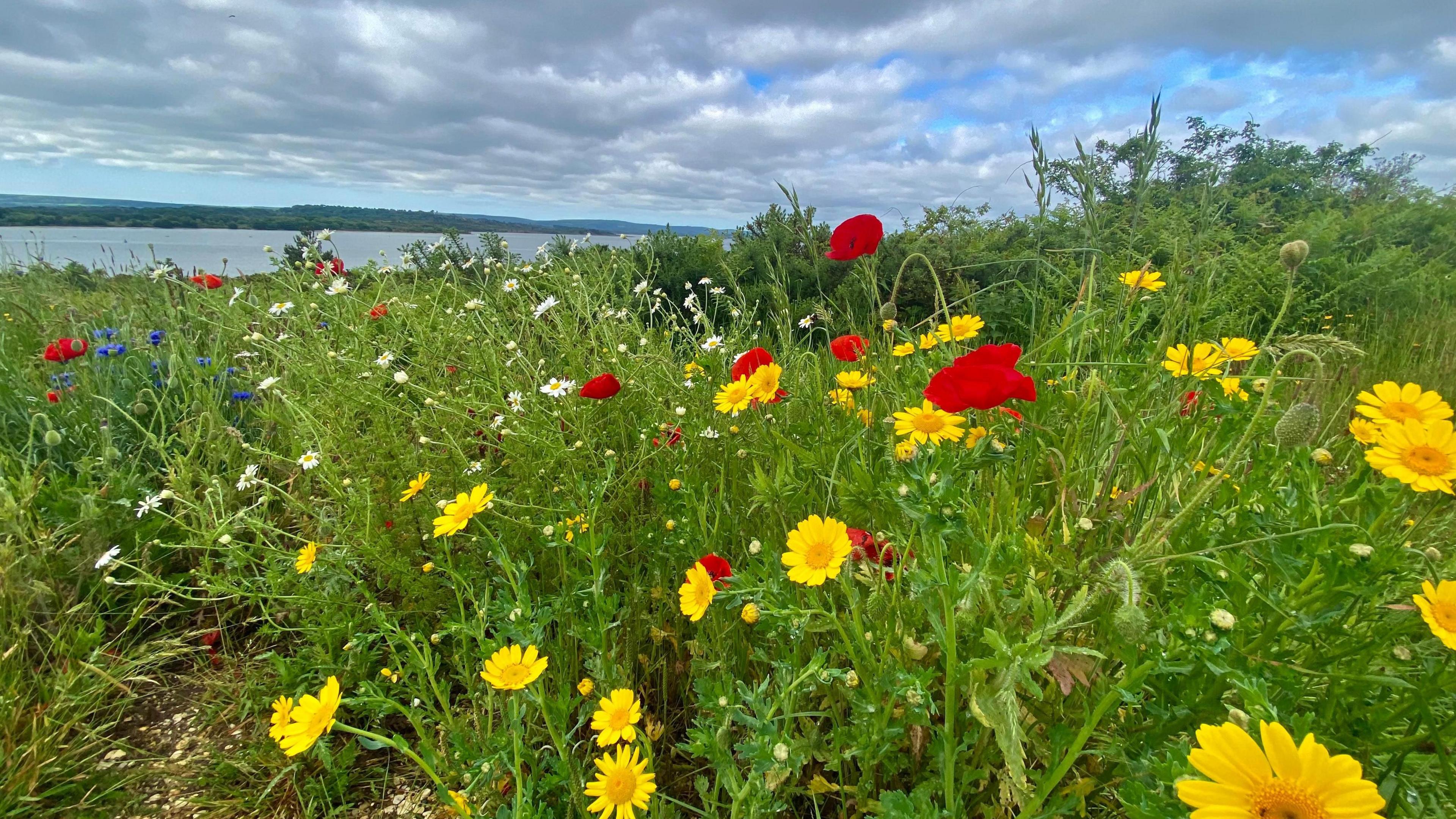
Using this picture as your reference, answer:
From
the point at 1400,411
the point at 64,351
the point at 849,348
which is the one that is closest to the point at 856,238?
the point at 849,348

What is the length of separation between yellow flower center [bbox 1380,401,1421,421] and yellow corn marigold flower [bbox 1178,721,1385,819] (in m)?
0.70

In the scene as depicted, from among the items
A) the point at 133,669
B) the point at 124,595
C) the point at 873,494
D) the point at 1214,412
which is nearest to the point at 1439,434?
the point at 1214,412

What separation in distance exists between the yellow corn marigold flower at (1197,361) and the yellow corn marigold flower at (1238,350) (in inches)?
0.5

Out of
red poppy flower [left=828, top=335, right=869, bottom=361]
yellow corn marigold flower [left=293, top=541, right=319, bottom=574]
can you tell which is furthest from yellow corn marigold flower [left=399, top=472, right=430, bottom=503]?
red poppy flower [left=828, top=335, right=869, bottom=361]

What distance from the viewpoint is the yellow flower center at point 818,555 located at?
2.99 ft

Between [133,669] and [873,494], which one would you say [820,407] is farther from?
[133,669]

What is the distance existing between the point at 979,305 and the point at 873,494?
283cm

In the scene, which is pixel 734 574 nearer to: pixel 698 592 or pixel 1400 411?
pixel 698 592

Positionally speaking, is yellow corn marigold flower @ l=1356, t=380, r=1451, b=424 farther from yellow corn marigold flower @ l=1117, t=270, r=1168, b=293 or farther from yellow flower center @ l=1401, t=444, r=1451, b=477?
yellow corn marigold flower @ l=1117, t=270, r=1168, b=293

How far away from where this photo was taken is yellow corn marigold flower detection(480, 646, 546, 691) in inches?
37.1

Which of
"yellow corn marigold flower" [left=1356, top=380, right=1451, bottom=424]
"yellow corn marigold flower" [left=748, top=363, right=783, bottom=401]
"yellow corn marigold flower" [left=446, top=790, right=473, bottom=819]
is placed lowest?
"yellow corn marigold flower" [left=446, top=790, right=473, bottom=819]

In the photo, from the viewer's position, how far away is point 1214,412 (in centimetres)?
112

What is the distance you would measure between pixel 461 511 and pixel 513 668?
346 millimetres

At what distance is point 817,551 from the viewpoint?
93 centimetres
